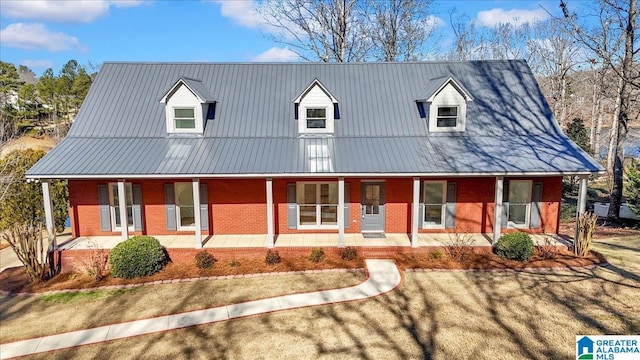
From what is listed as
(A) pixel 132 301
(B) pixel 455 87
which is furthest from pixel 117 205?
(B) pixel 455 87

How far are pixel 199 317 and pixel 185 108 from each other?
947 centimetres

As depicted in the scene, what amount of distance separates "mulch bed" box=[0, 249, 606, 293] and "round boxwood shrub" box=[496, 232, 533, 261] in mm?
219

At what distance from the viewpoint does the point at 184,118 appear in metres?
16.8

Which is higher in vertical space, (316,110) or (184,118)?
(316,110)

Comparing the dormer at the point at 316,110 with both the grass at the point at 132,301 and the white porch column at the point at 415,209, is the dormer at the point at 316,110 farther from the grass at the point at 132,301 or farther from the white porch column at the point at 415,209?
the grass at the point at 132,301

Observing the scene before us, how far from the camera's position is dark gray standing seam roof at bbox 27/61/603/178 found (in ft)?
47.6

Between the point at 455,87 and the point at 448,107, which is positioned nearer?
the point at 455,87

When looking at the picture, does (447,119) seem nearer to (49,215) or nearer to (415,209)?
(415,209)

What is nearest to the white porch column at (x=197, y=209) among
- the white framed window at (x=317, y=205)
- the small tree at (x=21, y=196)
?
the white framed window at (x=317, y=205)

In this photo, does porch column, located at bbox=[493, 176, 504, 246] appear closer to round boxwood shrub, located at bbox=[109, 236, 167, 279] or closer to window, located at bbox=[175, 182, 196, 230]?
window, located at bbox=[175, 182, 196, 230]

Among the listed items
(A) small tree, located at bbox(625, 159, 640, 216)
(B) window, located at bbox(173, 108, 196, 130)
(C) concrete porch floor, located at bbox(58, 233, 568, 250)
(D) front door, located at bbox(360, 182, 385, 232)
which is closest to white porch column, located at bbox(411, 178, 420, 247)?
(C) concrete porch floor, located at bbox(58, 233, 568, 250)

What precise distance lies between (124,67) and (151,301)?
1254cm

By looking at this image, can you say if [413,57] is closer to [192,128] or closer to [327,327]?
[192,128]

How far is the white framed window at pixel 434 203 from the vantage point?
16.3m
